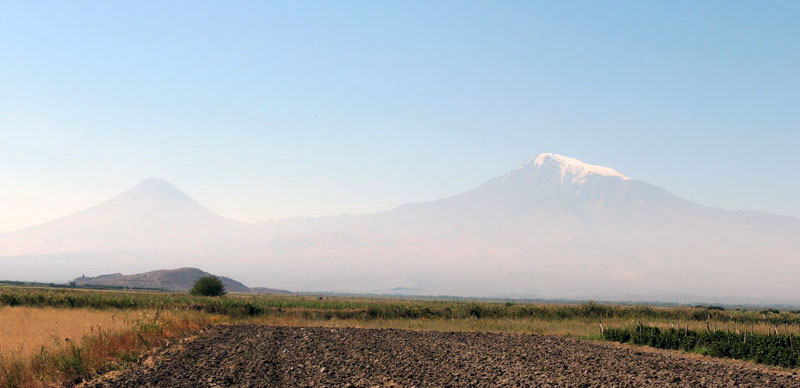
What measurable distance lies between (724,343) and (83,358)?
28.6 meters

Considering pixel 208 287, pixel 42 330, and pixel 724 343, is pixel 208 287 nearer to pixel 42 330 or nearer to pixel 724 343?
pixel 42 330

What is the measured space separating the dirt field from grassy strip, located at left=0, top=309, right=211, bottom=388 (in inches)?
36.6

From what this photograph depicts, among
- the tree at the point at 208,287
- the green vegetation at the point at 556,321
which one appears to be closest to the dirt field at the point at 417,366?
the green vegetation at the point at 556,321

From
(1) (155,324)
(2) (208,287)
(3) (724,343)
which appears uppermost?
(2) (208,287)

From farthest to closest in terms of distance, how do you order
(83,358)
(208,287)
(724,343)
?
(208,287)
(724,343)
(83,358)

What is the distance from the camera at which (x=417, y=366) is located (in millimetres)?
26109

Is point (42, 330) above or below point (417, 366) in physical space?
above

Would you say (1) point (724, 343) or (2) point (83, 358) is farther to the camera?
(1) point (724, 343)

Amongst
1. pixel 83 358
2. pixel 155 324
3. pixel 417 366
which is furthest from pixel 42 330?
pixel 417 366

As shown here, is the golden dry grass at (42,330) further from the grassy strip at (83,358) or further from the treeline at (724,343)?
the treeline at (724,343)

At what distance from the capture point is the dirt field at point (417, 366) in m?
22.0

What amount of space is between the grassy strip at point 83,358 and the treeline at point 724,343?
2578 centimetres

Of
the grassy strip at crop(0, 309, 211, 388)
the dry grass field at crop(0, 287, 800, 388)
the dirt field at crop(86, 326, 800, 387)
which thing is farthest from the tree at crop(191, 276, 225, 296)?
the grassy strip at crop(0, 309, 211, 388)

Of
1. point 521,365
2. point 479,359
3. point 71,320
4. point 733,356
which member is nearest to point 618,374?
point 521,365
